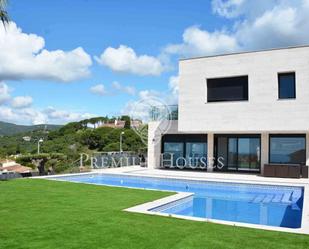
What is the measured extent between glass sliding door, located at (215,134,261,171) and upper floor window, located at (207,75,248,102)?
9.28ft

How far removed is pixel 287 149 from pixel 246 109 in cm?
335

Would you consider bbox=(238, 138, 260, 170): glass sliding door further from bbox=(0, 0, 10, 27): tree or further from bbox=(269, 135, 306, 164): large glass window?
bbox=(0, 0, 10, 27): tree

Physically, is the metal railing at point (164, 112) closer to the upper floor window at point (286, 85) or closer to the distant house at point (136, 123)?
the distant house at point (136, 123)

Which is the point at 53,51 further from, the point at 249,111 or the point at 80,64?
the point at 249,111

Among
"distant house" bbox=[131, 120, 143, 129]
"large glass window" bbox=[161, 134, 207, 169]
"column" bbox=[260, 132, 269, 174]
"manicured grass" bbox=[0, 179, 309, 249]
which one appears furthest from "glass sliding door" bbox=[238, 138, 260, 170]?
"manicured grass" bbox=[0, 179, 309, 249]

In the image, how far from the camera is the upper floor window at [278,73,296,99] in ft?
62.6

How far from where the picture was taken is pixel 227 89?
21.0 metres

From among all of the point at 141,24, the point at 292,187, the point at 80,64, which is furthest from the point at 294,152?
the point at 80,64

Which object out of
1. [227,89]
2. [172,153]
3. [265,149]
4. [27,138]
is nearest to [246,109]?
[227,89]

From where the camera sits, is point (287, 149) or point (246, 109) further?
point (287, 149)

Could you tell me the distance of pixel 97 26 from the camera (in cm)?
2252

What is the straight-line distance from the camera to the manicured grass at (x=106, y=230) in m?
6.64

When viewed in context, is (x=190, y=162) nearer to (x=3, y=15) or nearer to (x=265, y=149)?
(x=265, y=149)

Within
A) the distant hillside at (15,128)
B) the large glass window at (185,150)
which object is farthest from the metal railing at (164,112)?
the distant hillside at (15,128)
